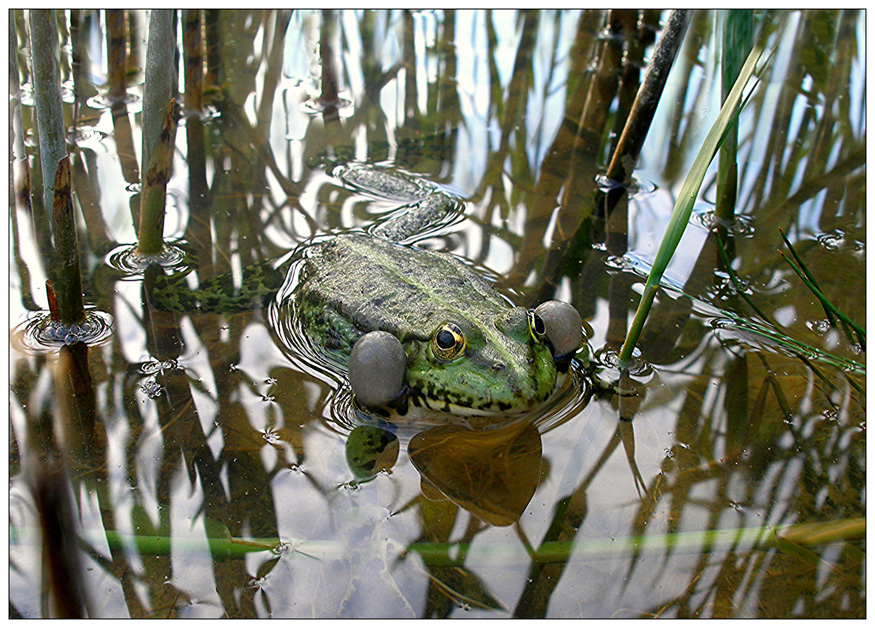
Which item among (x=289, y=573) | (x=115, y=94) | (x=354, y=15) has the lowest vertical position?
(x=289, y=573)

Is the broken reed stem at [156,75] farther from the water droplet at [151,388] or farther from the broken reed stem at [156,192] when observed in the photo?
the water droplet at [151,388]

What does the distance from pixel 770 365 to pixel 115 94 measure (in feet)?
18.5

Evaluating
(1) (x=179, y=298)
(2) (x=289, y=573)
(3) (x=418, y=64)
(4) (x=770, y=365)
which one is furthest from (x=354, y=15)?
(2) (x=289, y=573)

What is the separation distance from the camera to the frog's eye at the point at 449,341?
3.22m

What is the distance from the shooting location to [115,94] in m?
6.18

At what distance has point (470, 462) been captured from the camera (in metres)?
3.19

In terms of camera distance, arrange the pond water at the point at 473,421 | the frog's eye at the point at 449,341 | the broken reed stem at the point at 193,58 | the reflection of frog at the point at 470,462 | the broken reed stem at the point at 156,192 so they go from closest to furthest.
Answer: the pond water at the point at 473,421 < the reflection of frog at the point at 470,462 < the frog's eye at the point at 449,341 < the broken reed stem at the point at 156,192 < the broken reed stem at the point at 193,58

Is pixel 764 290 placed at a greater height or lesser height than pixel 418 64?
lesser

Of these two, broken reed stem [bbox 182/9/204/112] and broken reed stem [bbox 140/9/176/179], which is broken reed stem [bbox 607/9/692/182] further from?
broken reed stem [bbox 182/9/204/112]

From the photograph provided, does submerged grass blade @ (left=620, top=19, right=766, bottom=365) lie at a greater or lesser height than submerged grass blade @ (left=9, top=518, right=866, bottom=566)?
greater

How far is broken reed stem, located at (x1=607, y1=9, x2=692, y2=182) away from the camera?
15.4ft

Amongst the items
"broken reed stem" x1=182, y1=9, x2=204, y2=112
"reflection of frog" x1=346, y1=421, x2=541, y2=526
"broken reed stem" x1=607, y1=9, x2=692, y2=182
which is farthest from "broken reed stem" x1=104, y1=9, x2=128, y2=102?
"reflection of frog" x1=346, y1=421, x2=541, y2=526

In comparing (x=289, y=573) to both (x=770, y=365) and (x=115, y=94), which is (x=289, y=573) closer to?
(x=770, y=365)

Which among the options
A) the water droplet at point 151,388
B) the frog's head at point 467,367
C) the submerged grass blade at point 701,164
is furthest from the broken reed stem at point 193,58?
the submerged grass blade at point 701,164
